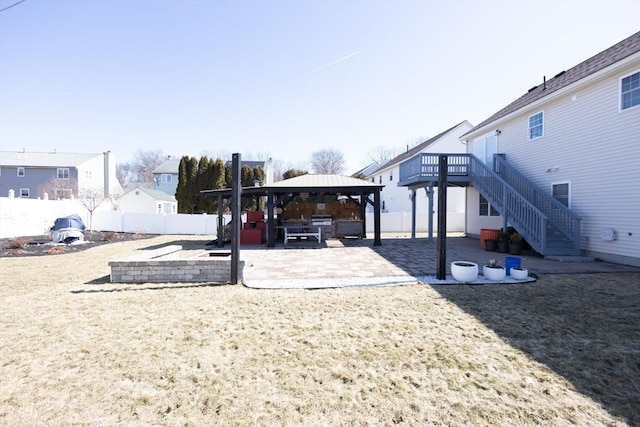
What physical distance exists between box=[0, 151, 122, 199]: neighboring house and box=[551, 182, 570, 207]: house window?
111ft

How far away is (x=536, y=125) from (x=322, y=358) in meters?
12.7

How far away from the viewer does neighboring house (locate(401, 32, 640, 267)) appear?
7.84 metres

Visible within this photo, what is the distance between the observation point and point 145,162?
56.1 m

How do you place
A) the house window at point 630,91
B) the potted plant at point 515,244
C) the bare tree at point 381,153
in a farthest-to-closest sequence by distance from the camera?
the bare tree at point 381,153, the potted plant at point 515,244, the house window at point 630,91

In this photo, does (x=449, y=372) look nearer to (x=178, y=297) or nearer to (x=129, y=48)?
(x=178, y=297)

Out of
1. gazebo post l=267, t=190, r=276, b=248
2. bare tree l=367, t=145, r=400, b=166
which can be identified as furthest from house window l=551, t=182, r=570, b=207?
bare tree l=367, t=145, r=400, b=166

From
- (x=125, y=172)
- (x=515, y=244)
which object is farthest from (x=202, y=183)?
(x=125, y=172)

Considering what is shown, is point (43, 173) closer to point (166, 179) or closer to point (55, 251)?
point (166, 179)

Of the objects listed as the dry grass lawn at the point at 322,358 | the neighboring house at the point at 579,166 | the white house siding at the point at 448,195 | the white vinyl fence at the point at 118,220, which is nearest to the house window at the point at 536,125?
the neighboring house at the point at 579,166

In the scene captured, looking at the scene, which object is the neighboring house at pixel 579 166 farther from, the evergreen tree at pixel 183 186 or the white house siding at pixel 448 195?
the evergreen tree at pixel 183 186

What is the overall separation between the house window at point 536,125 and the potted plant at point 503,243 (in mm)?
4167

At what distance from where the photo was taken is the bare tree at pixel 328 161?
49.9 metres

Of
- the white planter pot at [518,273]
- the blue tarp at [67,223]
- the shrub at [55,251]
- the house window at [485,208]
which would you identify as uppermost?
the house window at [485,208]

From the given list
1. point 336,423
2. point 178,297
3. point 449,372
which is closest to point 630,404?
point 449,372
